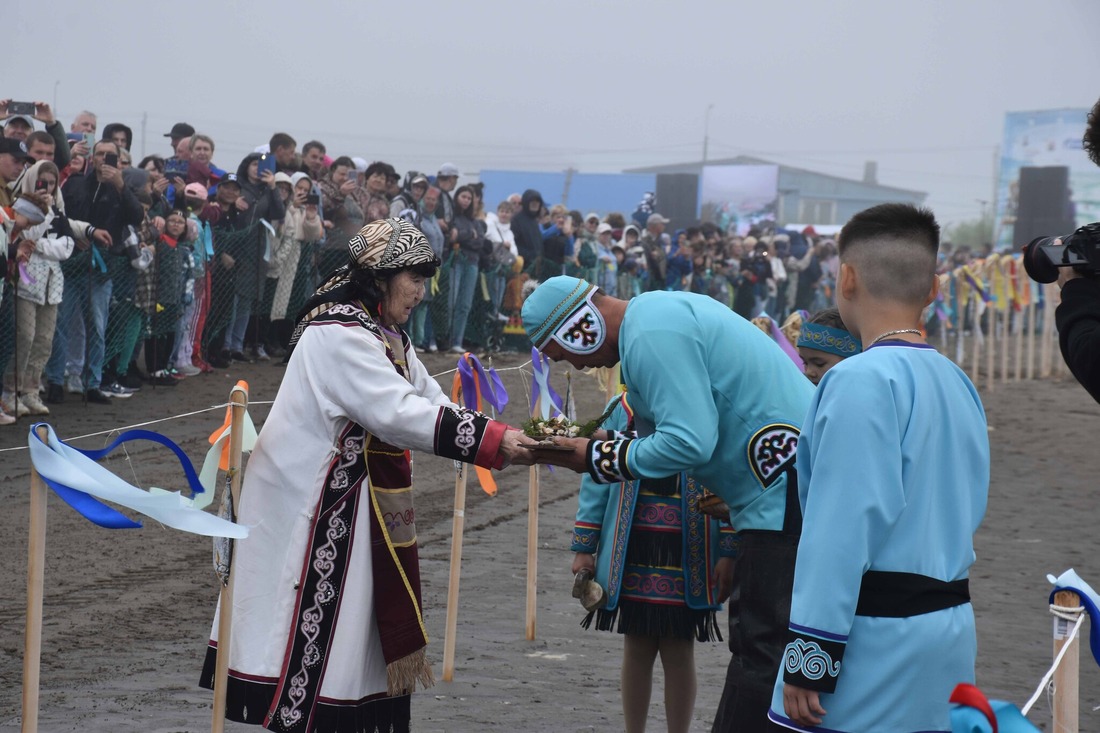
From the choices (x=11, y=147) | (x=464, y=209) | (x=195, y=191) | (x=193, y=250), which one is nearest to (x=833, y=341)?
(x=11, y=147)

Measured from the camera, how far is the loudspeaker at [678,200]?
112 feet

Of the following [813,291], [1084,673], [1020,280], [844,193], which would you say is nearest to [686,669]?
[1084,673]

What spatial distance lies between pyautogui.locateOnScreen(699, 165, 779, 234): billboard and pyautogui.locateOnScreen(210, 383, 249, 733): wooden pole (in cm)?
4925

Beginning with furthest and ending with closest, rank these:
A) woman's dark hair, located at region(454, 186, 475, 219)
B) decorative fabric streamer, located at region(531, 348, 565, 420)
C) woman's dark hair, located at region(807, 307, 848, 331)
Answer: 1. woman's dark hair, located at region(454, 186, 475, 219)
2. decorative fabric streamer, located at region(531, 348, 565, 420)
3. woman's dark hair, located at region(807, 307, 848, 331)

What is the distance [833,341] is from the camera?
16.7 ft

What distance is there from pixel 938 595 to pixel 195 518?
7.05 feet

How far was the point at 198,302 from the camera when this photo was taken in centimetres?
1281

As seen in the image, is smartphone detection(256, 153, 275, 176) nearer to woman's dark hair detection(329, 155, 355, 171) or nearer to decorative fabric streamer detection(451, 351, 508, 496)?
woman's dark hair detection(329, 155, 355, 171)

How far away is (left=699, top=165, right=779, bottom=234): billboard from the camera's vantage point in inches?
2128

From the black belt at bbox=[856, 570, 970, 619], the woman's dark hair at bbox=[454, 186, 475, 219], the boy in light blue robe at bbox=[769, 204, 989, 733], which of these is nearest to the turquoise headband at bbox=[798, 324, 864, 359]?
the boy in light blue robe at bbox=[769, 204, 989, 733]

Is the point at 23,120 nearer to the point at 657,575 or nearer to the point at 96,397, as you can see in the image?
the point at 96,397

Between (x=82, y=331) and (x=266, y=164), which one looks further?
(x=266, y=164)

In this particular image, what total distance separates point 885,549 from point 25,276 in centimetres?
913

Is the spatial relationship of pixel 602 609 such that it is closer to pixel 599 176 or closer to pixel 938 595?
pixel 938 595
